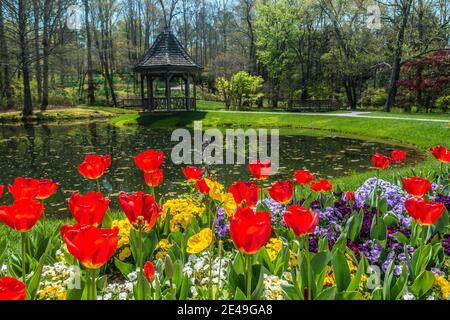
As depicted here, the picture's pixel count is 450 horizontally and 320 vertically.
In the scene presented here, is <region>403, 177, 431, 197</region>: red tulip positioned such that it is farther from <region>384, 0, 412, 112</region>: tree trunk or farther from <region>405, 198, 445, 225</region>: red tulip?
<region>384, 0, 412, 112</region>: tree trunk

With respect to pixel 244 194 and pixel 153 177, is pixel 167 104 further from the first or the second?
pixel 244 194

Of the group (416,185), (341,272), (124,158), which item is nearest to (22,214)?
(341,272)

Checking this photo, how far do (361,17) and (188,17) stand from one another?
30.8 m

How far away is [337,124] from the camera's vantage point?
2067 centimetres

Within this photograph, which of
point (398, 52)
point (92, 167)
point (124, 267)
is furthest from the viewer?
point (398, 52)

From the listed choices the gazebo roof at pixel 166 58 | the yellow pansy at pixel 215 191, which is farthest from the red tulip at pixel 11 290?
the gazebo roof at pixel 166 58

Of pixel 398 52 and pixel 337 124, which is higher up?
pixel 398 52

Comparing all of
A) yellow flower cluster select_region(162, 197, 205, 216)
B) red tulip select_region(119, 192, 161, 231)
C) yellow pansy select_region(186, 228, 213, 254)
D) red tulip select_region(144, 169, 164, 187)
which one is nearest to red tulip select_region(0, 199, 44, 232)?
red tulip select_region(119, 192, 161, 231)

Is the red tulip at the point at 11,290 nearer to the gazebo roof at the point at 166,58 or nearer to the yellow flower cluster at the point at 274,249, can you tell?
the yellow flower cluster at the point at 274,249

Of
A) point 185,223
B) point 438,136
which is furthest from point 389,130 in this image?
point 185,223

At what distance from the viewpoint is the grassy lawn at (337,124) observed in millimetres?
14840

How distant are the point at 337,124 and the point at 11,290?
20.4 meters

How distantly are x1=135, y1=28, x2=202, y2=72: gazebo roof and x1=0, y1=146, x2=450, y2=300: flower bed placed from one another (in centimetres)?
2443

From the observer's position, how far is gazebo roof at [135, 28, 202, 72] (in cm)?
2723
